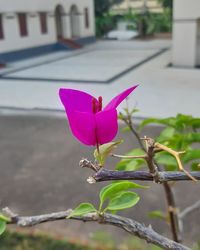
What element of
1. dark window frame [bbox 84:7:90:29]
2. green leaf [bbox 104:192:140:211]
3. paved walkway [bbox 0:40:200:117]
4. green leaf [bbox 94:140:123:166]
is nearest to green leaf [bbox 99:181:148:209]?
green leaf [bbox 104:192:140:211]

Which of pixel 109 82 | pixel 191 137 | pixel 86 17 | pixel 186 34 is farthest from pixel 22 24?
pixel 191 137

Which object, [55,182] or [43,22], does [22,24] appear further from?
[55,182]

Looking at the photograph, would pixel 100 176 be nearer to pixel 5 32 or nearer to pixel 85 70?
pixel 85 70

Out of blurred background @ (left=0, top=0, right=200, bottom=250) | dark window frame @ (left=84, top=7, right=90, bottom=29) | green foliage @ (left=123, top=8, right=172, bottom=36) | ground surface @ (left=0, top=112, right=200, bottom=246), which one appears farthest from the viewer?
green foliage @ (left=123, top=8, right=172, bottom=36)

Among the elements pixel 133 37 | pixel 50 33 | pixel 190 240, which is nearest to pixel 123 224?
pixel 190 240

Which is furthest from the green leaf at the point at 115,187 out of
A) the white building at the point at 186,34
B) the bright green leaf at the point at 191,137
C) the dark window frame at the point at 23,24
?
the dark window frame at the point at 23,24

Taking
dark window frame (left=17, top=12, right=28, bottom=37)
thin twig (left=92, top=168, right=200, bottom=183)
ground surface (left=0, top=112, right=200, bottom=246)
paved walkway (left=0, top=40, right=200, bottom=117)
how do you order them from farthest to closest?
dark window frame (left=17, top=12, right=28, bottom=37)
paved walkway (left=0, top=40, right=200, bottom=117)
ground surface (left=0, top=112, right=200, bottom=246)
thin twig (left=92, top=168, right=200, bottom=183)

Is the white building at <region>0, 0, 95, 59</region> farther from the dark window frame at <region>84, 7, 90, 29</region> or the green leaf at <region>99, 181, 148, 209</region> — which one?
the green leaf at <region>99, 181, 148, 209</region>
